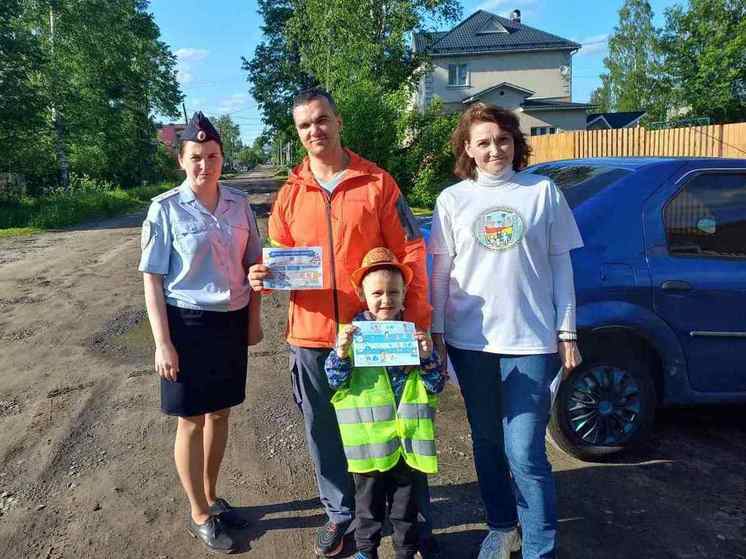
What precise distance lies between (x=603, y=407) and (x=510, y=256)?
1657mm

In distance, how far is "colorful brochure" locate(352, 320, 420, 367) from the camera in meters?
2.39

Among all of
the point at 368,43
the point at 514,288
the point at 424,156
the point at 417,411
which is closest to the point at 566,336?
the point at 514,288

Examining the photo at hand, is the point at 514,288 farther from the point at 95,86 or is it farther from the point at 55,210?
the point at 95,86

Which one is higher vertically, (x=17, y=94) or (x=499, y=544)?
(x=17, y=94)

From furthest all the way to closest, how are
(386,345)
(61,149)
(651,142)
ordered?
(61,149) → (651,142) → (386,345)

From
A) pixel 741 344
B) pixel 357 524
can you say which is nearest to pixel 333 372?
pixel 357 524

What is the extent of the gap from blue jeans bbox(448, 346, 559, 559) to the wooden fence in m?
8.24

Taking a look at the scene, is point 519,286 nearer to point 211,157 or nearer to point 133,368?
point 211,157

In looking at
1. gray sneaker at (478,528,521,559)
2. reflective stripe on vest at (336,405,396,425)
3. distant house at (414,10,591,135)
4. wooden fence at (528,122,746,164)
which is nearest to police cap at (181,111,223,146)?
reflective stripe on vest at (336,405,396,425)

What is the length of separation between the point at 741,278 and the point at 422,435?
235 cm

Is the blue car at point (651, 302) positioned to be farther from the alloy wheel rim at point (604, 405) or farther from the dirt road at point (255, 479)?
the dirt road at point (255, 479)

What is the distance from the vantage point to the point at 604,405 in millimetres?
3559

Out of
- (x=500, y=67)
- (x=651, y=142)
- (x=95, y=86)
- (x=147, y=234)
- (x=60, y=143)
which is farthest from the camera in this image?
(x=500, y=67)

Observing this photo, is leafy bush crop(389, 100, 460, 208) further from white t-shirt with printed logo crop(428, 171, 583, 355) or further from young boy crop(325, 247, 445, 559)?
young boy crop(325, 247, 445, 559)
